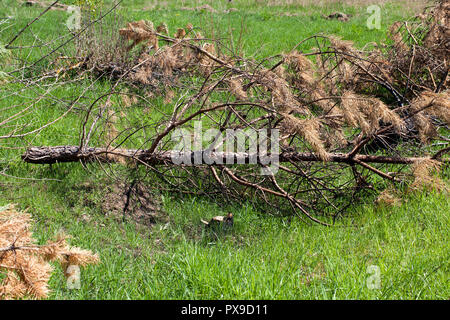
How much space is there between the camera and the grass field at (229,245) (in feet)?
8.47

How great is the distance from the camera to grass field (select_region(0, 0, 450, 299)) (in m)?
2.58

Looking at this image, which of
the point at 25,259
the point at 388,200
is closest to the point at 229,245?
the point at 388,200

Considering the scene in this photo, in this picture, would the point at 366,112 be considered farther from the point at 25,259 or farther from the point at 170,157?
the point at 25,259

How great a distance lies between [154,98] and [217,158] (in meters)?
2.36

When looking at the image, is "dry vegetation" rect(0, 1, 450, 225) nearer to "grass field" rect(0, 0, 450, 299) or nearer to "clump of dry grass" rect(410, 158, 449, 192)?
"clump of dry grass" rect(410, 158, 449, 192)

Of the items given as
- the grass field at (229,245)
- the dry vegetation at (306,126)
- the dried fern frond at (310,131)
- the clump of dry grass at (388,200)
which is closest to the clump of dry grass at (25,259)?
the grass field at (229,245)

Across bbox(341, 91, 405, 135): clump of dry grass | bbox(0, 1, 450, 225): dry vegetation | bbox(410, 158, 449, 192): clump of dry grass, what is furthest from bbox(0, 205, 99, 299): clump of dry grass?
bbox(410, 158, 449, 192): clump of dry grass

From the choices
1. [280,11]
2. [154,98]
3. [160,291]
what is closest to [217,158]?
[160,291]

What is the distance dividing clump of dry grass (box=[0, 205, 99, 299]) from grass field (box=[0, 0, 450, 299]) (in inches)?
11.6

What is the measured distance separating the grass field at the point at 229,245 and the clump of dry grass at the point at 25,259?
0.29 meters

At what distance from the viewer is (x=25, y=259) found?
2092mm

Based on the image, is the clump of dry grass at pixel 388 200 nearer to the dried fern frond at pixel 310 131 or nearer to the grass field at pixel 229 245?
the grass field at pixel 229 245
